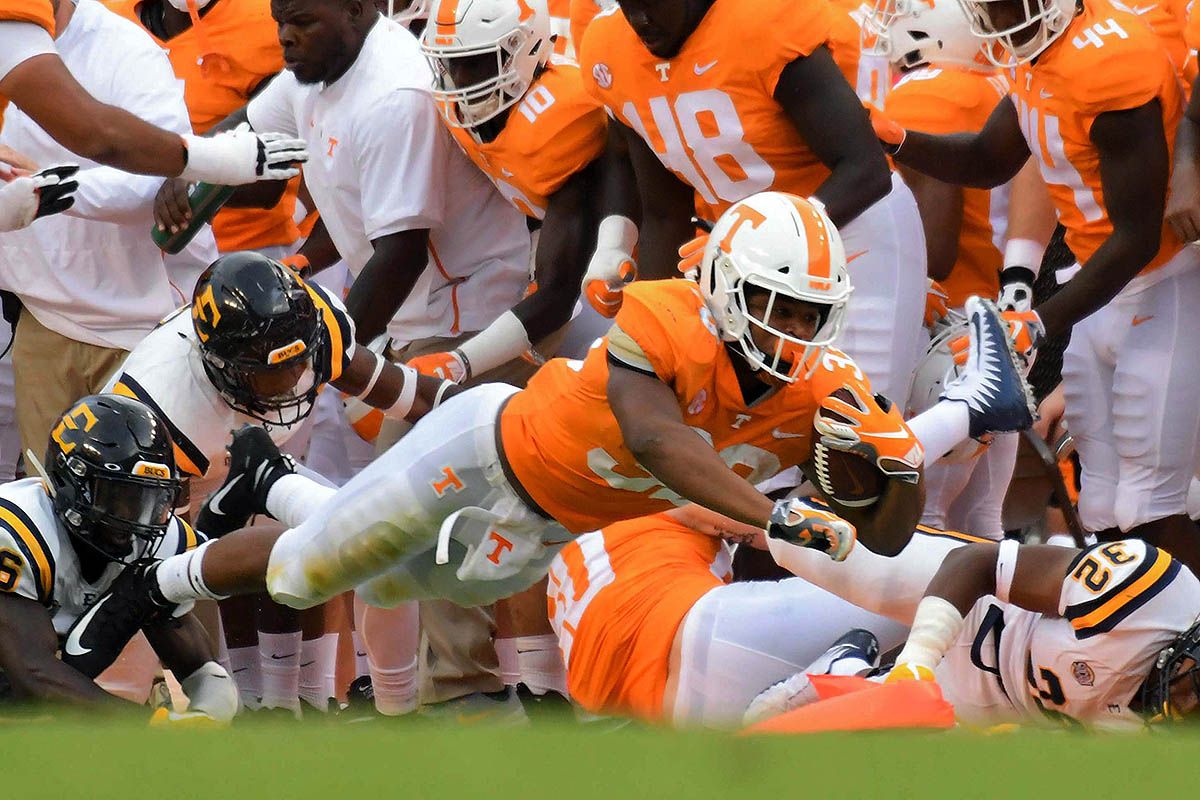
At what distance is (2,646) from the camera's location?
399 cm

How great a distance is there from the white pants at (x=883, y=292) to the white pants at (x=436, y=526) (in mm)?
896

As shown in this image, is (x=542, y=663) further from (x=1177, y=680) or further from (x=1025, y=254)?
(x=1177, y=680)

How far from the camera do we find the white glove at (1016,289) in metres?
4.89

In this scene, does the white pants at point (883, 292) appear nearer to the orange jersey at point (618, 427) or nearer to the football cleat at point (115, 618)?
the orange jersey at point (618, 427)

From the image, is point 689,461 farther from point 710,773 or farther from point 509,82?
point 509,82

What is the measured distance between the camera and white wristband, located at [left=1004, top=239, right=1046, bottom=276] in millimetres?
5023

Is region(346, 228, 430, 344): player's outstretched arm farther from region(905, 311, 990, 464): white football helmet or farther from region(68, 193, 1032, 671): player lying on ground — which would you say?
region(905, 311, 990, 464): white football helmet

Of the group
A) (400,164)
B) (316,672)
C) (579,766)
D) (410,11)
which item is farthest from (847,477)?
(410,11)

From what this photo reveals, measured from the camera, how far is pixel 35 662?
396 centimetres

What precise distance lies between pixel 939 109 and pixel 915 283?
923 mm

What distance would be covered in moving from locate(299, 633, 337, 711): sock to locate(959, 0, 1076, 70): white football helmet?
7.76 ft

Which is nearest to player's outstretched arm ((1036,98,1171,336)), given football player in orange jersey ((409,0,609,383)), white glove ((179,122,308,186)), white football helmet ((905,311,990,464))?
white football helmet ((905,311,990,464))

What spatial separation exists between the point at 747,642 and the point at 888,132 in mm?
1419

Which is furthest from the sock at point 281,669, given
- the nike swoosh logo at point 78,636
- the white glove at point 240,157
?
the white glove at point 240,157
